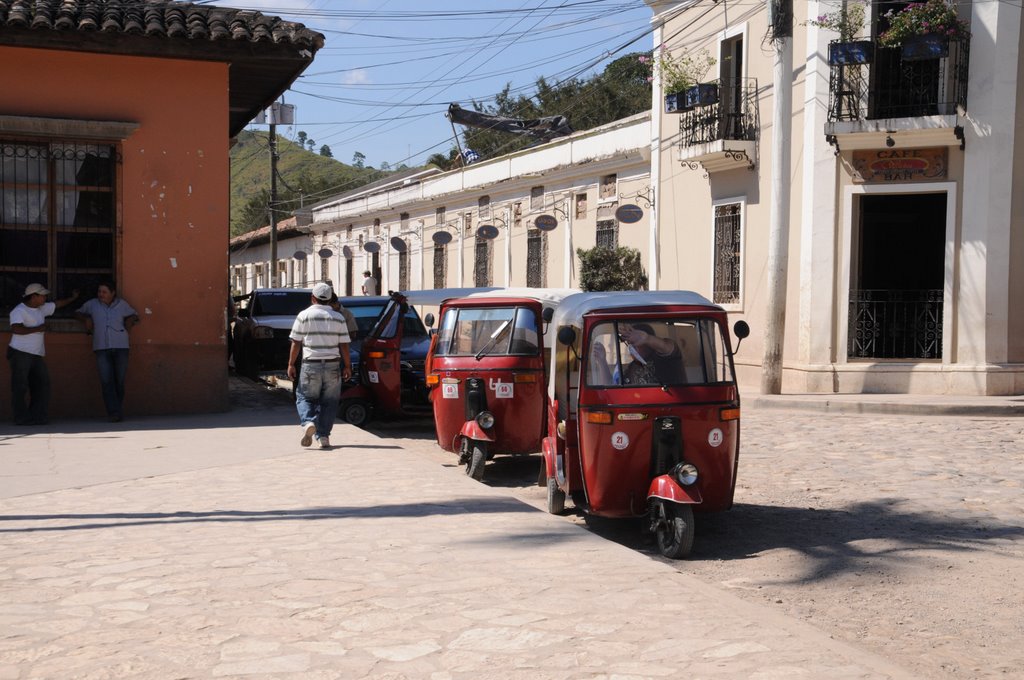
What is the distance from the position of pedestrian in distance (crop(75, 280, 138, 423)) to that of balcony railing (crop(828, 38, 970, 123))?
12035mm

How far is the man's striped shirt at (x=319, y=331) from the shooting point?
1092cm

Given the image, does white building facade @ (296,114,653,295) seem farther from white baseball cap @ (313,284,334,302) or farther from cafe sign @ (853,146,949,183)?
white baseball cap @ (313,284,334,302)

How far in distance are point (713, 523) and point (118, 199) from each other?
855 centimetres

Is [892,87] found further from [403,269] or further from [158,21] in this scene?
[403,269]

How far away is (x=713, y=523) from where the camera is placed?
853 cm

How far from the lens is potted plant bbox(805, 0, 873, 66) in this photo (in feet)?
57.9

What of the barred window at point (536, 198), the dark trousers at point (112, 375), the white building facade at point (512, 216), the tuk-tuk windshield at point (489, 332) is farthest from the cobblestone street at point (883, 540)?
the barred window at point (536, 198)

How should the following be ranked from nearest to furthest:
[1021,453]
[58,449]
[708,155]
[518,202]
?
[58,449]
[1021,453]
[708,155]
[518,202]

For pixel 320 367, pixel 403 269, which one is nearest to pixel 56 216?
pixel 320 367

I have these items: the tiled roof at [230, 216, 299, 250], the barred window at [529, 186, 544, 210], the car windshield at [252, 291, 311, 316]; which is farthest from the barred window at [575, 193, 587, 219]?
the tiled roof at [230, 216, 299, 250]

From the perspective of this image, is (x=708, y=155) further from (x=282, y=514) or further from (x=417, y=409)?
(x=282, y=514)

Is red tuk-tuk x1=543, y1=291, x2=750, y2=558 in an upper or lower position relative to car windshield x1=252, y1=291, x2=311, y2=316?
lower

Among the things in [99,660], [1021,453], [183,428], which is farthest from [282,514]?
[1021,453]

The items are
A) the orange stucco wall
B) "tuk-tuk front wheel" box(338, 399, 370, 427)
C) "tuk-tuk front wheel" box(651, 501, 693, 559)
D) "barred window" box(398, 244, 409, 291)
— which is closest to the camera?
"tuk-tuk front wheel" box(651, 501, 693, 559)
